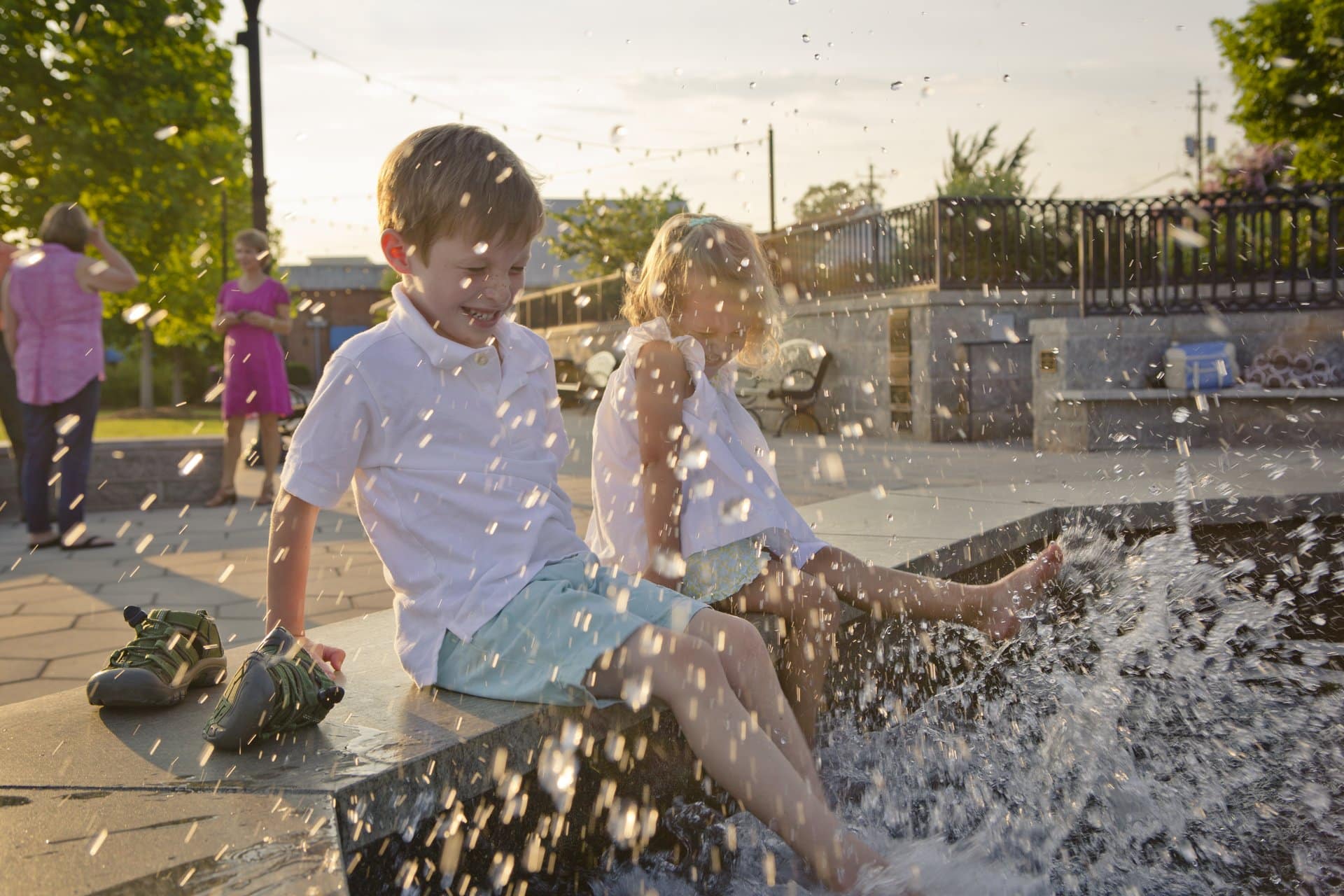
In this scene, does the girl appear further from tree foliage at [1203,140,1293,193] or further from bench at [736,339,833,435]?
tree foliage at [1203,140,1293,193]

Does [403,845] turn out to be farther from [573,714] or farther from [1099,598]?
[1099,598]

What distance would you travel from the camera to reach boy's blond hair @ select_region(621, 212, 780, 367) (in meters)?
2.62

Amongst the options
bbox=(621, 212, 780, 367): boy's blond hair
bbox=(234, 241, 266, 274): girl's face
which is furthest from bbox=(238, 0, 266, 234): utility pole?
bbox=(621, 212, 780, 367): boy's blond hair

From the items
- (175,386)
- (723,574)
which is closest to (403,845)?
(723,574)

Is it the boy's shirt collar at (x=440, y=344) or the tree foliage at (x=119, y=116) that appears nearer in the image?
the boy's shirt collar at (x=440, y=344)

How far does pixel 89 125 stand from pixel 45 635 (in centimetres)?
2028

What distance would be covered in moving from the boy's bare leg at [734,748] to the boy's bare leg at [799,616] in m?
0.69

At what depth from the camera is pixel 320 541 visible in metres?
5.60

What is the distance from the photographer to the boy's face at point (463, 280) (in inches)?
79.0

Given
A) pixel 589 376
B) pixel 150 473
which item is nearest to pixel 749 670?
pixel 150 473

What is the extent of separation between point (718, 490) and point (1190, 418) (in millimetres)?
8000

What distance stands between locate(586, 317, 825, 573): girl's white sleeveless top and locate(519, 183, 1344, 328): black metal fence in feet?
29.3

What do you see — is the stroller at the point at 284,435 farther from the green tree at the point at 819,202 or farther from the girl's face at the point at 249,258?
the green tree at the point at 819,202

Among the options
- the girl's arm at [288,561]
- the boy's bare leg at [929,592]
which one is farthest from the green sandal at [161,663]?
the boy's bare leg at [929,592]
